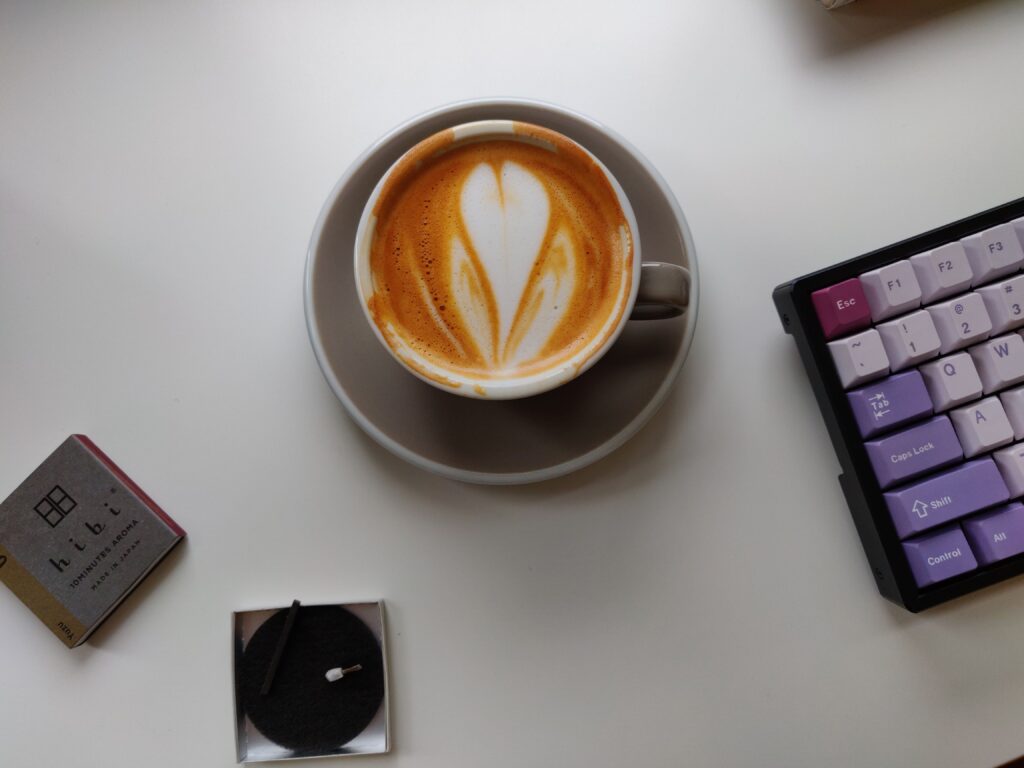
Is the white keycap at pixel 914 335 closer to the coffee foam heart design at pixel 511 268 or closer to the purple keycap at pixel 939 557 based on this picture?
the purple keycap at pixel 939 557

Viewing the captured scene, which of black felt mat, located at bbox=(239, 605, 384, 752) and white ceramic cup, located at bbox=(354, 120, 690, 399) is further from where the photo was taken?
black felt mat, located at bbox=(239, 605, 384, 752)

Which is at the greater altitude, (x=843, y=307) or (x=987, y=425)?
(x=843, y=307)

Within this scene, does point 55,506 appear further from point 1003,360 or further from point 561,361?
point 1003,360

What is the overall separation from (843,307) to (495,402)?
32 cm

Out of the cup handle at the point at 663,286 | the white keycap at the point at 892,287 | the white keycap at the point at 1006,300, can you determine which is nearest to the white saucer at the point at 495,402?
the cup handle at the point at 663,286

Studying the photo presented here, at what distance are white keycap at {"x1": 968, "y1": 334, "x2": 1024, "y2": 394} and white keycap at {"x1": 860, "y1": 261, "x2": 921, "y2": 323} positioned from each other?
0.08 meters

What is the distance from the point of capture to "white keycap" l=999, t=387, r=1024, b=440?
64 centimetres

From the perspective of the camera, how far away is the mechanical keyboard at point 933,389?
2.07ft

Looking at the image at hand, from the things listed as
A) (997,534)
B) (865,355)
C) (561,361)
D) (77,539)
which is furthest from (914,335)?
(77,539)

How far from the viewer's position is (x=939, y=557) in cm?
63

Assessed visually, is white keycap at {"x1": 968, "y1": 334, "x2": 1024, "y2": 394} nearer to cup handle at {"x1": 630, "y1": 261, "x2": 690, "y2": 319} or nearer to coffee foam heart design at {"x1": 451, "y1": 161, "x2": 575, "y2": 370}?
cup handle at {"x1": 630, "y1": 261, "x2": 690, "y2": 319}

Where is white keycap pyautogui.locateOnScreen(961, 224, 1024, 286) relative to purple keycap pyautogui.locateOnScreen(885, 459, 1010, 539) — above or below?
above

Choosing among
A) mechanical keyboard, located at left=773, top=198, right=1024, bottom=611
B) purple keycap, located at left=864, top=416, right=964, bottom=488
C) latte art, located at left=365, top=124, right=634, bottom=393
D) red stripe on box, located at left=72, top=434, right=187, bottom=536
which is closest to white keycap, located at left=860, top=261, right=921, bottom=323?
mechanical keyboard, located at left=773, top=198, right=1024, bottom=611

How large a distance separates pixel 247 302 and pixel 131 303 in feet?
0.37
